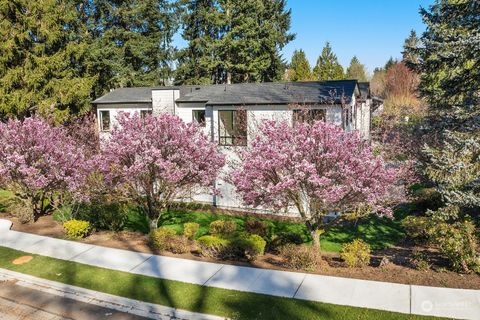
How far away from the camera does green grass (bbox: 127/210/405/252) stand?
51.6ft

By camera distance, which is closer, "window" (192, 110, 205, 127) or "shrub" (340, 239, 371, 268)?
"shrub" (340, 239, 371, 268)

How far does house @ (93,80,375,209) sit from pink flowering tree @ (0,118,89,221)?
298 cm

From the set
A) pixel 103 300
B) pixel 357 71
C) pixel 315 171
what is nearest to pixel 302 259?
pixel 315 171

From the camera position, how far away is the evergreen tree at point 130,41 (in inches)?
1558

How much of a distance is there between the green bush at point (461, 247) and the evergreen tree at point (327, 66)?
151 ft

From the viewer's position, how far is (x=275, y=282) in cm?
957

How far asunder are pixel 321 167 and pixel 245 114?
931cm

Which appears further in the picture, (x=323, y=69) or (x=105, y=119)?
(x=323, y=69)

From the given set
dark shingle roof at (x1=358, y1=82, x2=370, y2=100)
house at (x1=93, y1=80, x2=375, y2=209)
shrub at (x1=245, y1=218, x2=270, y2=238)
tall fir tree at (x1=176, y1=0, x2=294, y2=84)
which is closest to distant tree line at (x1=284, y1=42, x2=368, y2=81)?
tall fir tree at (x1=176, y1=0, x2=294, y2=84)

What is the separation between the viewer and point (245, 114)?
64.0 feet

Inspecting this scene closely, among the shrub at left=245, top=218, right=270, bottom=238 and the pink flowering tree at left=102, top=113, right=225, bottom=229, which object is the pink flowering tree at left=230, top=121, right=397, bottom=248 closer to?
the pink flowering tree at left=102, top=113, right=225, bottom=229

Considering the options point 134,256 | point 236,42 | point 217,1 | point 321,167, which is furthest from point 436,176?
point 217,1

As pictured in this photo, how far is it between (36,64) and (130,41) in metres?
14.1

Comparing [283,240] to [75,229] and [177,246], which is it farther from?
[75,229]
